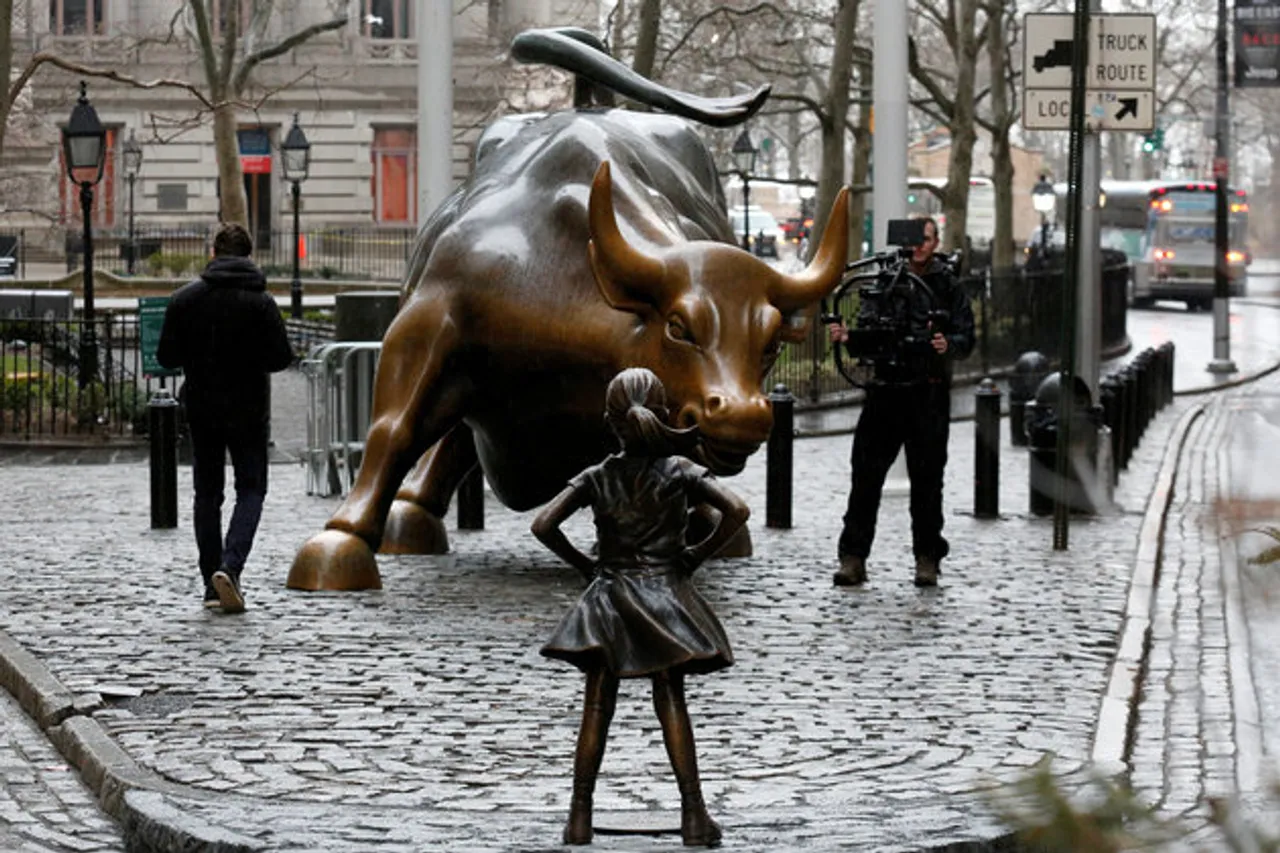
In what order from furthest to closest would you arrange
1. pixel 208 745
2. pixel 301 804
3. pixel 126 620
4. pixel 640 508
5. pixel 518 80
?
pixel 518 80 → pixel 126 620 → pixel 208 745 → pixel 301 804 → pixel 640 508

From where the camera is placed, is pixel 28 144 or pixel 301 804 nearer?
pixel 301 804

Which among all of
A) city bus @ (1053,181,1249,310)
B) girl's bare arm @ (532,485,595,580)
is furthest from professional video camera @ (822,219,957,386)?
girl's bare arm @ (532,485,595,580)

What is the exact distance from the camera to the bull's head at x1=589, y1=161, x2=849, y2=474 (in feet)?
36.6

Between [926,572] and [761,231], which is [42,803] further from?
[761,231]

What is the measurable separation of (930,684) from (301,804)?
3.34 meters

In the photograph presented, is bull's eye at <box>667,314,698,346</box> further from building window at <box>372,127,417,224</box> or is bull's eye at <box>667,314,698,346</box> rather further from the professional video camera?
building window at <box>372,127,417,224</box>

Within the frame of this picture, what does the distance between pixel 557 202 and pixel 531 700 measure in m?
3.93

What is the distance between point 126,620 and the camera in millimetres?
12016

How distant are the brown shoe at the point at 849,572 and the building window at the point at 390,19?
5763cm

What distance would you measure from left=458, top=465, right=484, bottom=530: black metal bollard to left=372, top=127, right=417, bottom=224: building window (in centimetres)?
5268

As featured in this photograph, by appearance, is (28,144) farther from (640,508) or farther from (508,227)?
(640,508)

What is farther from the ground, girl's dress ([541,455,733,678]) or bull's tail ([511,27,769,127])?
bull's tail ([511,27,769,127])

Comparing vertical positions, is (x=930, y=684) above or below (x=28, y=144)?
below

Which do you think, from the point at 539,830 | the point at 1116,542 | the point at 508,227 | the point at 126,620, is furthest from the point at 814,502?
the point at 539,830
